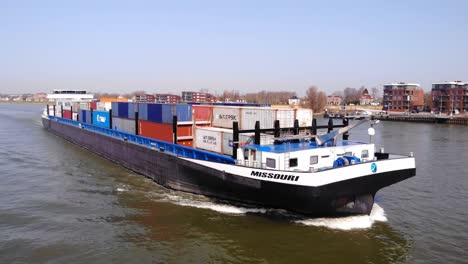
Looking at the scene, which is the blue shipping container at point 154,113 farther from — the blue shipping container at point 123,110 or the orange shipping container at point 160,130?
the blue shipping container at point 123,110

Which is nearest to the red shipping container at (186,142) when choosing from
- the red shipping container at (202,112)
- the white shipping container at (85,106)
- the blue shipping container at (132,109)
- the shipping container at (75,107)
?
the red shipping container at (202,112)

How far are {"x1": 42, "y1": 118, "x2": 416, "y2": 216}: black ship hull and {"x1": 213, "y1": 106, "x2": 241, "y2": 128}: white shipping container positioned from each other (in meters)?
3.34

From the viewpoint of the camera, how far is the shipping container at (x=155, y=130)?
24419 millimetres

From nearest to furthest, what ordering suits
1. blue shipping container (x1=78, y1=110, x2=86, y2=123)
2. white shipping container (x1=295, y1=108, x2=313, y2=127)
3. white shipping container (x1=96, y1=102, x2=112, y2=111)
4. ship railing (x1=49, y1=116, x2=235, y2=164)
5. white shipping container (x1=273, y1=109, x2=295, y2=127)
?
ship railing (x1=49, y1=116, x2=235, y2=164), white shipping container (x1=273, y1=109, x2=295, y2=127), white shipping container (x1=295, y1=108, x2=313, y2=127), white shipping container (x1=96, y1=102, x2=112, y2=111), blue shipping container (x1=78, y1=110, x2=86, y2=123)

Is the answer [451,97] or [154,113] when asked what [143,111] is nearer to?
[154,113]

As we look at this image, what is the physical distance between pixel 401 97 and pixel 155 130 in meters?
104

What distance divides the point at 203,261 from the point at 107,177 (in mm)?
15608

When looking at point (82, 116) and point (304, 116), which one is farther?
point (82, 116)

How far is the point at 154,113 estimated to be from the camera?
26266mm

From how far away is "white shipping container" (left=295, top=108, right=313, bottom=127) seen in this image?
20.9m

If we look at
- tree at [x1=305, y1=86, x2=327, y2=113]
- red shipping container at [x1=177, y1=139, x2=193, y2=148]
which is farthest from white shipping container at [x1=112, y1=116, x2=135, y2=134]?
tree at [x1=305, y1=86, x2=327, y2=113]

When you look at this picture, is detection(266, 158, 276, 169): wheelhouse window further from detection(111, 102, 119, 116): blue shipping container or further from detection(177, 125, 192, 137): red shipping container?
detection(111, 102, 119, 116): blue shipping container

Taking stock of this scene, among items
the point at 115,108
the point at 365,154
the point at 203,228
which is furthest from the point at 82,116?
the point at 365,154

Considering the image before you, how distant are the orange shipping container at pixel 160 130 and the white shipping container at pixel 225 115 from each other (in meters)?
1.97
